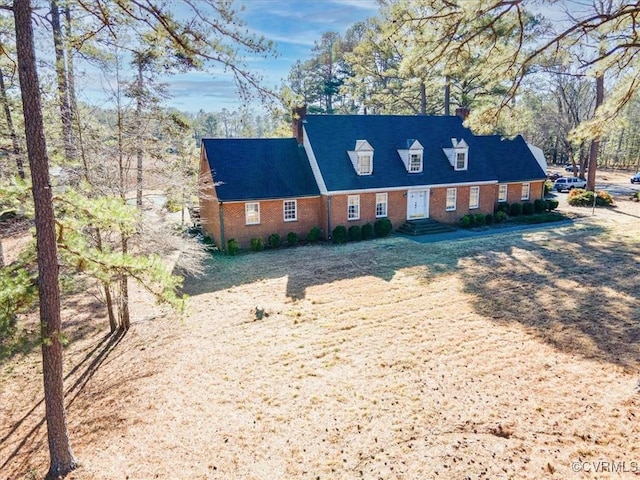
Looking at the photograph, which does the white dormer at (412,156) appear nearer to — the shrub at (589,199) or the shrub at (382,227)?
the shrub at (382,227)

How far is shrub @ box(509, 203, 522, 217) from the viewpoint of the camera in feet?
85.4

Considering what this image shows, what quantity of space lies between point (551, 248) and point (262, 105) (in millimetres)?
17362

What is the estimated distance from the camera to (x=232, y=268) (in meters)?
17.4

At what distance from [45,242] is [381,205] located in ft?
60.5

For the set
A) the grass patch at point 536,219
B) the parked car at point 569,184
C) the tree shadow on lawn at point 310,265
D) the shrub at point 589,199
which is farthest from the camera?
the parked car at point 569,184

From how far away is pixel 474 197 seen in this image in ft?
82.4

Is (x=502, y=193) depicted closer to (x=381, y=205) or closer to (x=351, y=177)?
(x=381, y=205)

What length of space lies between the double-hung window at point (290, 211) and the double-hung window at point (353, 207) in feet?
9.77

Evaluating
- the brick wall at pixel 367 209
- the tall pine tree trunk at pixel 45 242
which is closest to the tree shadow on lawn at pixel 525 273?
the brick wall at pixel 367 209

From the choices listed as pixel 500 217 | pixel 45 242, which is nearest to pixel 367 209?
pixel 500 217

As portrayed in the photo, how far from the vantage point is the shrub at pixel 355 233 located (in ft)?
69.4

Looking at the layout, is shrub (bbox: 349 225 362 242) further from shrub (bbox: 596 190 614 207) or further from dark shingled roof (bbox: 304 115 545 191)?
shrub (bbox: 596 190 614 207)

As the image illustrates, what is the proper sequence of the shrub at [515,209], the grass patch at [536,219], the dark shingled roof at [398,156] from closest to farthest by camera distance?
the dark shingled roof at [398,156], the grass patch at [536,219], the shrub at [515,209]

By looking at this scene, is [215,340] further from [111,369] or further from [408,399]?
[408,399]
